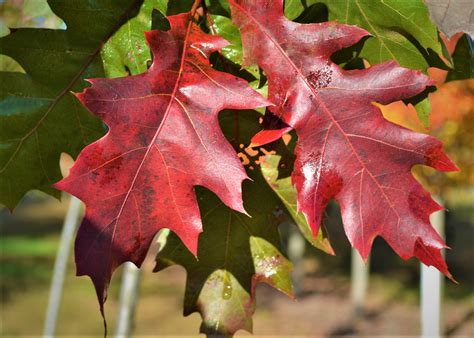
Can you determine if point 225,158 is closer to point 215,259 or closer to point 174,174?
point 174,174

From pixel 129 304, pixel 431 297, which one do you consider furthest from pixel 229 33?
pixel 431 297

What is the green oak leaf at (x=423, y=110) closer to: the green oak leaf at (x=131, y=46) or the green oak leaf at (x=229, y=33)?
the green oak leaf at (x=229, y=33)

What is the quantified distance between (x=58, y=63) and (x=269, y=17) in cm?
34

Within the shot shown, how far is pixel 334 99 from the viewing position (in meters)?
0.82

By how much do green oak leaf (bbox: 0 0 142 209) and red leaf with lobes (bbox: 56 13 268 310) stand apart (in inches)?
6.9

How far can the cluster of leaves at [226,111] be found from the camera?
78cm

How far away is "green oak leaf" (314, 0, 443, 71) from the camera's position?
929 mm

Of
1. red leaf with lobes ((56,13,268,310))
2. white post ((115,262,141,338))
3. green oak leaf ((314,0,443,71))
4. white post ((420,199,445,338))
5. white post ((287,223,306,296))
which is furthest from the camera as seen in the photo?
white post ((287,223,306,296))

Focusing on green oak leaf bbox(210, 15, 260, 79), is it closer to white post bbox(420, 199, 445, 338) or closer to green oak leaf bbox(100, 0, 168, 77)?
green oak leaf bbox(100, 0, 168, 77)

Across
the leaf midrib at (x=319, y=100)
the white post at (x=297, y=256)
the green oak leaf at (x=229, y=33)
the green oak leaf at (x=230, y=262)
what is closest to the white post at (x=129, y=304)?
the green oak leaf at (x=230, y=262)

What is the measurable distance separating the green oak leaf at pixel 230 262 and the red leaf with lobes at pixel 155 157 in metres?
0.25

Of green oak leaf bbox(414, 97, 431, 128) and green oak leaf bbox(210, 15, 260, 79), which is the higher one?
green oak leaf bbox(210, 15, 260, 79)

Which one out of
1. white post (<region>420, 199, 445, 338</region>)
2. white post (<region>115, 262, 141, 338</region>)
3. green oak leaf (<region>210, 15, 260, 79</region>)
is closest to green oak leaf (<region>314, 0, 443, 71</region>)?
green oak leaf (<region>210, 15, 260, 79</region>)

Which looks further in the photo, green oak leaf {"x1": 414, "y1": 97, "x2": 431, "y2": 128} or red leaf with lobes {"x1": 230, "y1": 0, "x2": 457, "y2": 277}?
green oak leaf {"x1": 414, "y1": 97, "x2": 431, "y2": 128}
